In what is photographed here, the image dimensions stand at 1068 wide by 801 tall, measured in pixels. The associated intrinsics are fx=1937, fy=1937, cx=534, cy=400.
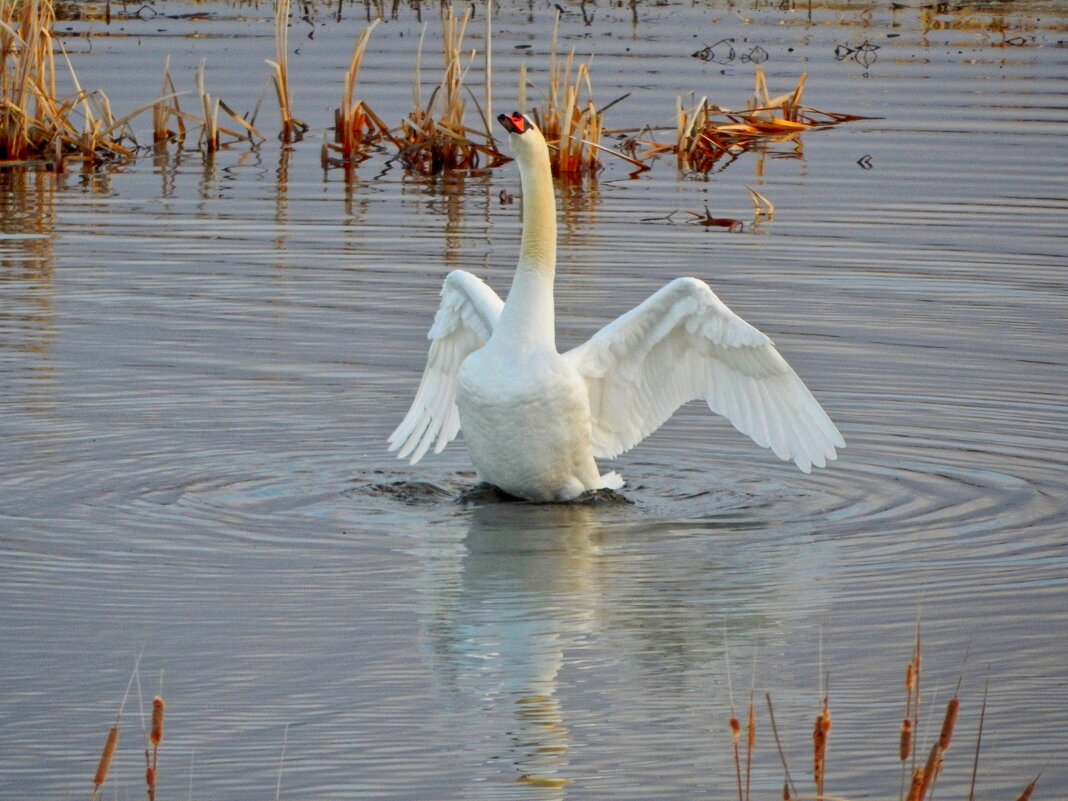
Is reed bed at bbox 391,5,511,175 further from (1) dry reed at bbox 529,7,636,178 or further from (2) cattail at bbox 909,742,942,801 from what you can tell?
(2) cattail at bbox 909,742,942,801

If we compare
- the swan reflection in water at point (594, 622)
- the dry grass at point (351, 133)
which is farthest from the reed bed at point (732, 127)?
the swan reflection in water at point (594, 622)

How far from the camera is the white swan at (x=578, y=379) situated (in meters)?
7.11

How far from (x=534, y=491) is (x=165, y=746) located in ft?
10.0

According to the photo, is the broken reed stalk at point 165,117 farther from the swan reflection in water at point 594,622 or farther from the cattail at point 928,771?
the cattail at point 928,771

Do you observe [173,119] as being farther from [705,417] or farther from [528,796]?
[528,796]

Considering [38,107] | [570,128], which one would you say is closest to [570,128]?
[570,128]

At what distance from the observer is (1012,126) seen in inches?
711

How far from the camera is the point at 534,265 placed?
7324mm

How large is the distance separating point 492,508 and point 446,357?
106cm

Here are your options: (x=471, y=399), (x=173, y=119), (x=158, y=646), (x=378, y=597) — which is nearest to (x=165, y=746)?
(x=158, y=646)

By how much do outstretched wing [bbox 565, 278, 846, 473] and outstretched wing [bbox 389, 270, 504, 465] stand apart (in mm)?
545

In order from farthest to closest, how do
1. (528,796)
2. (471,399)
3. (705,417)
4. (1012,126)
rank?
(1012,126), (705,417), (471,399), (528,796)

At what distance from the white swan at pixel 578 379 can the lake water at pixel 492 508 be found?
0.67ft

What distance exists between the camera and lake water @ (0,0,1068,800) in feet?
15.4
